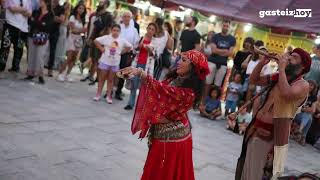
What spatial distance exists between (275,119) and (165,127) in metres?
0.93

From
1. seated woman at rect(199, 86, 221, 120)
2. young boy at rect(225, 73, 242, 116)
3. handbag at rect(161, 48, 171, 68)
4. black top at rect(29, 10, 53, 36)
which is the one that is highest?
black top at rect(29, 10, 53, 36)

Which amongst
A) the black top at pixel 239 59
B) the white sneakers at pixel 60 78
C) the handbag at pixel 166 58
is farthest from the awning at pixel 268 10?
the white sneakers at pixel 60 78

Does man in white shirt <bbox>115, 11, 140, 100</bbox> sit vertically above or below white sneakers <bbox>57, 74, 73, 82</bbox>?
above

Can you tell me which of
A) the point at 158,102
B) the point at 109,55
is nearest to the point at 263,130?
the point at 158,102

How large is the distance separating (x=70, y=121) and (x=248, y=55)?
4.30 metres

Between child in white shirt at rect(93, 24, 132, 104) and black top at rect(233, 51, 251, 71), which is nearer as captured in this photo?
child in white shirt at rect(93, 24, 132, 104)

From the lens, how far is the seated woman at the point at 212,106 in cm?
876

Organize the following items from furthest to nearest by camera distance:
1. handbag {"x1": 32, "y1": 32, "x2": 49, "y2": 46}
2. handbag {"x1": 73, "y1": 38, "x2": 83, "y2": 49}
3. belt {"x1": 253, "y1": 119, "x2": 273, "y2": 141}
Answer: handbag {"x1": 73, "y1": 38, "x2": 83, "y2": 49} < handbag {"x1": 32, "y1": 32, "x2": 49, "y2": 46} < belt {"x1": 253, "y1": 119, "x2": 273, "y2": 141}

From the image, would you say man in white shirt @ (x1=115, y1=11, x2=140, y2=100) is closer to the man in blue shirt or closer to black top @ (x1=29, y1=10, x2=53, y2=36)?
black top @ (x1=29, y1=10, x2=53, y2=36)

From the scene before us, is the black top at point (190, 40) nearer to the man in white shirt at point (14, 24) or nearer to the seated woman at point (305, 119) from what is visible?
the seated woman at point (305, 119)

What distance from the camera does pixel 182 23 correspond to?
13258mm

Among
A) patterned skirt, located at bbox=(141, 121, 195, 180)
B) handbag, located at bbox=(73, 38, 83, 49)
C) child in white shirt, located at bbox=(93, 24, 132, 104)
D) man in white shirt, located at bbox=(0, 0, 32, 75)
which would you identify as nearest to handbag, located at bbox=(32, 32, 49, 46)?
man in white shirt, located at bbox=(0, 0, 32, 75)

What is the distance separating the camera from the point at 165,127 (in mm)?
3508

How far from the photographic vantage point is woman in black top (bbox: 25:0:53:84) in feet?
26.9
